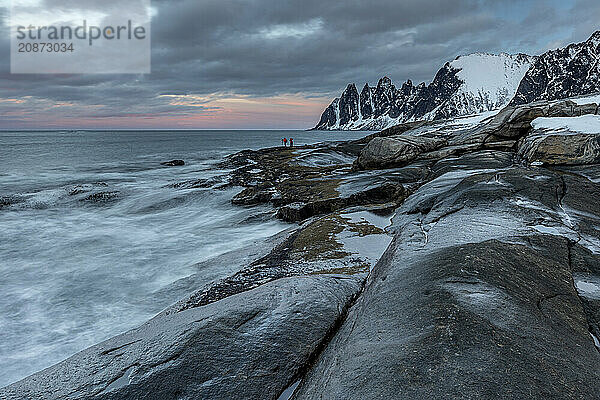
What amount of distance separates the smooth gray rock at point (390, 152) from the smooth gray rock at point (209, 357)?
1654 centimetres

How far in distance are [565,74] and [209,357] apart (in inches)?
7038

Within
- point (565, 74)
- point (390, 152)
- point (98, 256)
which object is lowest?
point (98, 256)

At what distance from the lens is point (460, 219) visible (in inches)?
307

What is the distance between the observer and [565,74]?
139 meters

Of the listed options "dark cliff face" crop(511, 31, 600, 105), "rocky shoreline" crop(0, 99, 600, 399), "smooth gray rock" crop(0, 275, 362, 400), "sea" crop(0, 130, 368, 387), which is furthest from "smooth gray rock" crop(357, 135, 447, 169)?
"dark cliff face" crop(511, 31, 600, 105)

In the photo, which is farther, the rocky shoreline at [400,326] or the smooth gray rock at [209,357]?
the smooth gray rock at [209,357]

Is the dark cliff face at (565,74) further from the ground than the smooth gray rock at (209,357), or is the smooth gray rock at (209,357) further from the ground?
the dark cliff face at (565,74)

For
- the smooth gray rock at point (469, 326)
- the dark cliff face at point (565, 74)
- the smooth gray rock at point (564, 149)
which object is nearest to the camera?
the smooth gray rock at point (469, 326)

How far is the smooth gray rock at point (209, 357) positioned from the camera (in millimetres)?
3711

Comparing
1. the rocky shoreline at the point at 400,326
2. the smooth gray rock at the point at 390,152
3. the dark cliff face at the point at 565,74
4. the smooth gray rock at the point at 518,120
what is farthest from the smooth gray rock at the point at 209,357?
the dark cliff face at the point at 565,74

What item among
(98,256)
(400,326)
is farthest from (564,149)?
(98,256)

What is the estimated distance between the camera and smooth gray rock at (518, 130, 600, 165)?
14.2m

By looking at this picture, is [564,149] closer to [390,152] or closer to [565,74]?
[390,152]

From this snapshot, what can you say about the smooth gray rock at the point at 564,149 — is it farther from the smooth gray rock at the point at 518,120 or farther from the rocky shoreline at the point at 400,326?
the rocky shoreline at the point at 400,326
